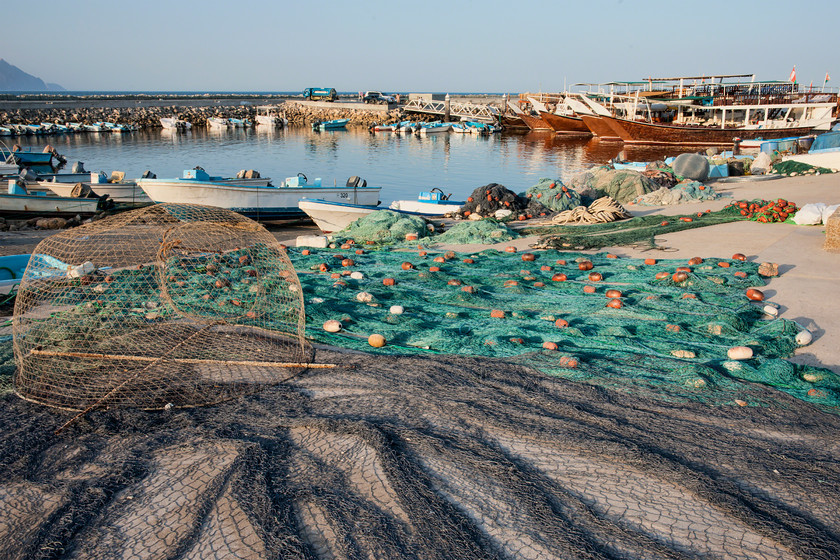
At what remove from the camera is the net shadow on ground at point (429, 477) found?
101 inches

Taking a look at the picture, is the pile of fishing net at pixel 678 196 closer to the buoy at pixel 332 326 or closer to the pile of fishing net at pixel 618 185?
the pile of fishing net at pixel 618 185

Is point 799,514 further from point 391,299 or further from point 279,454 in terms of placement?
point 391,299

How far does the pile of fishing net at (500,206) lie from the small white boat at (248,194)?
3.03 m

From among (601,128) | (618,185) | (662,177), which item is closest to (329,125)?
(601,128)

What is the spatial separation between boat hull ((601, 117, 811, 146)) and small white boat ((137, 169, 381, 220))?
25.8 m

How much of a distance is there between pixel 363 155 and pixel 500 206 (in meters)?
22.3

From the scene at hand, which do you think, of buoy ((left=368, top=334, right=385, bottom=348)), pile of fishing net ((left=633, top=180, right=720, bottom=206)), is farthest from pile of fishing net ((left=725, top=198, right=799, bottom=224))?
buoy ((left=368, top=334, right=385, bottom=348))

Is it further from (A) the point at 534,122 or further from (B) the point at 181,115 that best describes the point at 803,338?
(B) the point at 181,115

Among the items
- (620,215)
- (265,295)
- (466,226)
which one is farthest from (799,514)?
(620,215)

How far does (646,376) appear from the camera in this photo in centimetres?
425

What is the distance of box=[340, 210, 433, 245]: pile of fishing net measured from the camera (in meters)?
10.0

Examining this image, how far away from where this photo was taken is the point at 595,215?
10734 millimetres

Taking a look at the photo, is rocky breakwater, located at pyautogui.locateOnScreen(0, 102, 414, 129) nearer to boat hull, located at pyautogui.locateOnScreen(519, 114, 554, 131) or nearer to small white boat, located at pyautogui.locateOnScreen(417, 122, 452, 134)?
small white boat, located at pyautogui.locateOnScreen(417, 122, 452, 134)

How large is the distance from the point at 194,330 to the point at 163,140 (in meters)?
39.8
